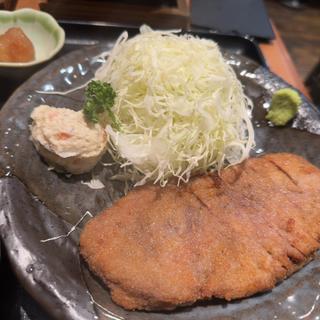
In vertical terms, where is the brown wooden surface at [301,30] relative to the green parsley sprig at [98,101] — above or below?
below

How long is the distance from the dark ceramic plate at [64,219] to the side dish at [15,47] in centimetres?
20

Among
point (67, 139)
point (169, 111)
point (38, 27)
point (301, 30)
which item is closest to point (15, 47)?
point (38, 27)

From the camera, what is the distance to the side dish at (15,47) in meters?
2.45

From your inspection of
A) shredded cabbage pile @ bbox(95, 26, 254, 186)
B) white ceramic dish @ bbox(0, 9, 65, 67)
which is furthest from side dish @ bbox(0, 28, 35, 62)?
shredded cabbage pile @ bbox(95, 26, 254, 186)

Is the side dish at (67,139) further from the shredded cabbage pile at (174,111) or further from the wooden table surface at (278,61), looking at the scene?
the wooden table surface at (278,61)

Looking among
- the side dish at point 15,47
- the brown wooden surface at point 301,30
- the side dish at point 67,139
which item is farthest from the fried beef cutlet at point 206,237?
the brown wooden surface at point 301,30

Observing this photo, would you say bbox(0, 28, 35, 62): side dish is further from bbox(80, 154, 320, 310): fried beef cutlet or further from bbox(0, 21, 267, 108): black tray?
bbox(80, 154, 320, 310): fried beef cutlet

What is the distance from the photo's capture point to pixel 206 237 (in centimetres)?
181

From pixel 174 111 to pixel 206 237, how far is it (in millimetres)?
671

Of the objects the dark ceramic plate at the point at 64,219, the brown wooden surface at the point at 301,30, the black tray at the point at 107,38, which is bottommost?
the brown wooden surface at the point at 301,30

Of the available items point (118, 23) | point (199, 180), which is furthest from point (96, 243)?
point (118, 23)

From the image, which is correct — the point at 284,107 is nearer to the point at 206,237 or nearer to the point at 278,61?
the point at 278,61

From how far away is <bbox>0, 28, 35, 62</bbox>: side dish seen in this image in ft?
8.03

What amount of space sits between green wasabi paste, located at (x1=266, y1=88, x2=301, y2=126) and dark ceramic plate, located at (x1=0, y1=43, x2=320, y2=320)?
0.05m
